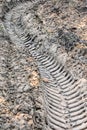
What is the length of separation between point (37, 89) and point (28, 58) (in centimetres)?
455

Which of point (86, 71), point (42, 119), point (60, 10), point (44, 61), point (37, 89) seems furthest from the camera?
point (60, 10)

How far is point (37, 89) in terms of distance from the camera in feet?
50.3

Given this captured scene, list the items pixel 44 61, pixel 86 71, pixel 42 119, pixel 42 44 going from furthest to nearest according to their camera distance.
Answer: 1. pixel 42 44
2. pixel 44 61
3. pixel 86 71
4. pixel 42 119

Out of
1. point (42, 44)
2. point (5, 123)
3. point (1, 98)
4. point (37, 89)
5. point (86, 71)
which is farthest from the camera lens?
point (42, 44)

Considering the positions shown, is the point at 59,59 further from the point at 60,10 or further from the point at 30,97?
the point at 60,10

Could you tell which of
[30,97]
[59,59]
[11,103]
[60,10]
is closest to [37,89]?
[30,97]

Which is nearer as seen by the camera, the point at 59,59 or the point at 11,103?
the point at 11,103

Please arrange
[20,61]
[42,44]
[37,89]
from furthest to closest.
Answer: [42,44]
[20,61]
[37,89]

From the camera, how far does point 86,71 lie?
16562mm

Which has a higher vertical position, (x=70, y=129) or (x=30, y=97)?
(x=30, y=97)

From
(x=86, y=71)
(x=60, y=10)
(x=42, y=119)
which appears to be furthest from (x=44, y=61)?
(x=42, y=119)

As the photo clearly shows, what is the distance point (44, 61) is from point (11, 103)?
7.32m

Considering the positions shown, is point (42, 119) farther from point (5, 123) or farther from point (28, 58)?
point (28, 58)

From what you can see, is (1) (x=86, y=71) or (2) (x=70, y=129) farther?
(1) (x=86, y=71)
